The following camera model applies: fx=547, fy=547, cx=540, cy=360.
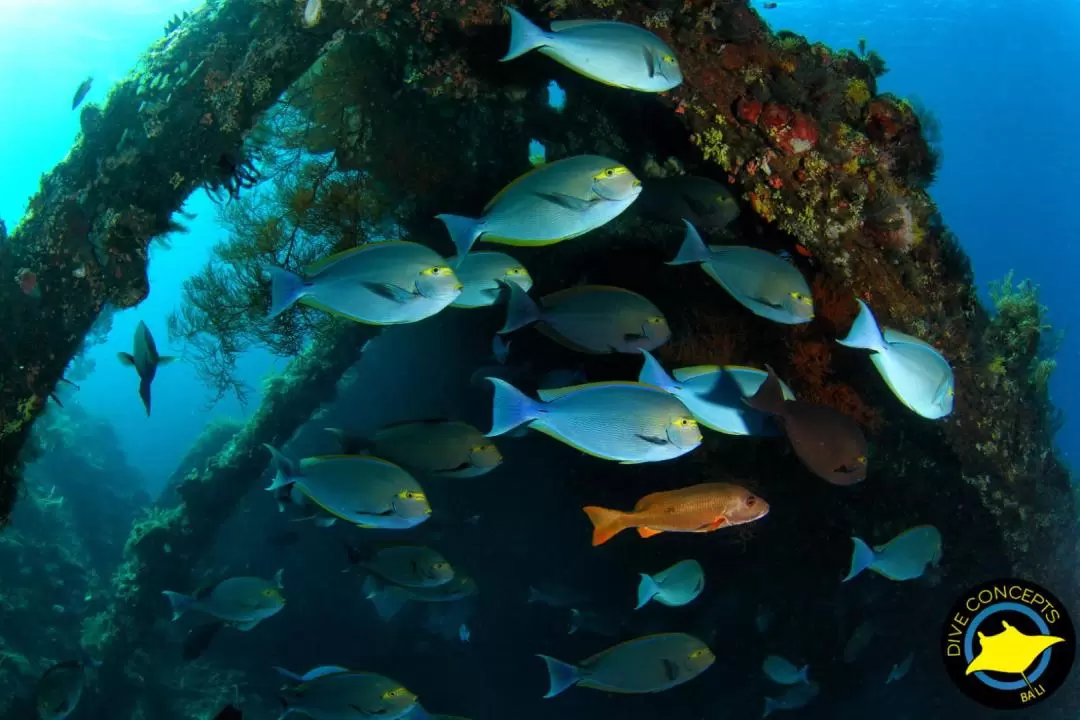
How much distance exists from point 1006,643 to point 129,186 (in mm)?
7800

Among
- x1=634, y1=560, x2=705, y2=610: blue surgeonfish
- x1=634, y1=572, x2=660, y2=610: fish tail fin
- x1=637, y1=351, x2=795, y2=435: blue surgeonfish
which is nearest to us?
x1=637, y1=351, x2=795, y2=435: blue surgeonfish

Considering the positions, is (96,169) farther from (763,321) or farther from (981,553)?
(981,553)

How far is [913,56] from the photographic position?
46531 millimetres

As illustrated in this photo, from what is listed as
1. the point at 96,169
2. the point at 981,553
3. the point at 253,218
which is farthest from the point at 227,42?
the point at 981,553

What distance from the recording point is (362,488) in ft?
11.9

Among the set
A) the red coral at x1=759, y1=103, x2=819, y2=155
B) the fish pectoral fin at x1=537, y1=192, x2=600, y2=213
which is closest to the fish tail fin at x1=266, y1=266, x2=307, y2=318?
the fish pectoral fin at x1=537, y1=192, x2=600, y2=213

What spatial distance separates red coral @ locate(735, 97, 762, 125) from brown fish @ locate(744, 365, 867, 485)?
1.92 metres

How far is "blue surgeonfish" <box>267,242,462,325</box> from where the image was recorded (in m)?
2.93

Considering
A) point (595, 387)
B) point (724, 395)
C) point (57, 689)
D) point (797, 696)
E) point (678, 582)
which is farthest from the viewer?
point (797, 696)

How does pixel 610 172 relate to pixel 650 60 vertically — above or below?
below

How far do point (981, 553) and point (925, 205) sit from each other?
3516 millimetres

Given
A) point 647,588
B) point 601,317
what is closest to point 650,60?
point 601,317

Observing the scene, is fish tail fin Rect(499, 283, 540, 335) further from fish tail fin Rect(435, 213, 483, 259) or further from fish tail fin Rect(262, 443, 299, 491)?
fish tail fin Rect(262, 443, 299, 491)

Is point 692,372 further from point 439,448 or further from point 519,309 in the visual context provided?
point 439,448
